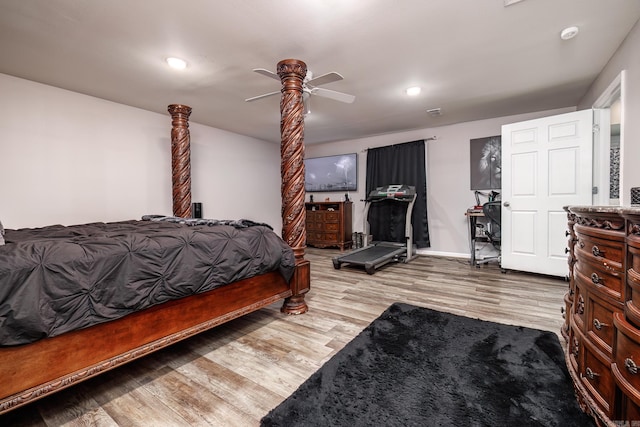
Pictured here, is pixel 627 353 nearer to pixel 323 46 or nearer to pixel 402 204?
pixel 323 46

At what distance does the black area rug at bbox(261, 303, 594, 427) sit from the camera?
1289 millimetres

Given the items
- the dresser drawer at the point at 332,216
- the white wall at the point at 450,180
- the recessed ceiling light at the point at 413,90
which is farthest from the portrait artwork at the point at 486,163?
the dresser drawer at the point at 332,216

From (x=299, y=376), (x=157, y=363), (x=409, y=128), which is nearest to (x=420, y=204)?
(x=409, y=128)

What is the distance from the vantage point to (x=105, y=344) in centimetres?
142

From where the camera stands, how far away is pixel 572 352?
139 centimetres

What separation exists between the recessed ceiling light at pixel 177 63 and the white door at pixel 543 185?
4220mm

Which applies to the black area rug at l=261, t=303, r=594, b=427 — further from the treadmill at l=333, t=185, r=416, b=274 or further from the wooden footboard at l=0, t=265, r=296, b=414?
the treadmill at l=333, t=185, r=416, b=274

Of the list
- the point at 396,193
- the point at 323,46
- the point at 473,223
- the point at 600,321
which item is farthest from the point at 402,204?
the point at 600,321

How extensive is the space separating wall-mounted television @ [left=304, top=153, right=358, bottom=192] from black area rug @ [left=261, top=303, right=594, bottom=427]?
443 centimetres

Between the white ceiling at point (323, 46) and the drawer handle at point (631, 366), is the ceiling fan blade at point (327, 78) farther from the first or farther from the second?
the drawer handle at point (631, 366)

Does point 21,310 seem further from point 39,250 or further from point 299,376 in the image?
point 299,376

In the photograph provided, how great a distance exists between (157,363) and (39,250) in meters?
1.00

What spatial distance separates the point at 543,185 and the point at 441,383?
3293 mm

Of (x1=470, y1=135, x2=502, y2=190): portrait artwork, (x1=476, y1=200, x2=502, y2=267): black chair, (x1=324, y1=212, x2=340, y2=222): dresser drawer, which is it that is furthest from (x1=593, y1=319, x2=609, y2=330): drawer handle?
(x1=324, y1=212, x2=340, y2=222): dresser drawer
